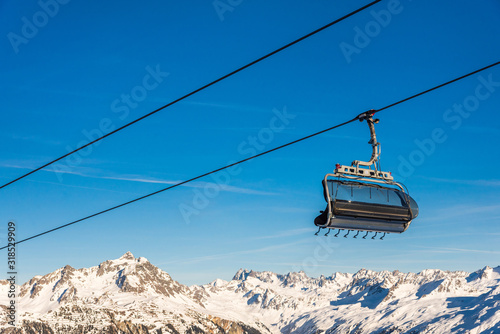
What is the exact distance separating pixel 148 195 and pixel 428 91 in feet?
43.1

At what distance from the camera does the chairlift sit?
2336 centimetres

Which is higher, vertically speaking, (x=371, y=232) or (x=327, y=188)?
(x=327, y=188)

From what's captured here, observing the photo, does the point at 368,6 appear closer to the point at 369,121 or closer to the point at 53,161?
the point at 369,121

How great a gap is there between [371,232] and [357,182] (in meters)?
2.64

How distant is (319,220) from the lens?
24.2m

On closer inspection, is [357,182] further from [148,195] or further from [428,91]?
[148,195]

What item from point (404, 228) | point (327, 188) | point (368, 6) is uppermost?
point (368, 6)

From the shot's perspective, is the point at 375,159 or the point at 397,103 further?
the point at 375,159

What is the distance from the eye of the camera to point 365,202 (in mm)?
23812

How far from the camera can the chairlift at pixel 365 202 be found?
23.4 meters

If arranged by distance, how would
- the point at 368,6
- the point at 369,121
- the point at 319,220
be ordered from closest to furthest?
the point at 368,6 → the point at 369,121 → the point at 319,220

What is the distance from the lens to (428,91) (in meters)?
19.1

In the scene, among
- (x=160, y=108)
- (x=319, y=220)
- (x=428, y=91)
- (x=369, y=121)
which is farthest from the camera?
(x=319, y=220)

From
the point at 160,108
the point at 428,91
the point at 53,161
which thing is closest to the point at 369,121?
the point at 428,91
